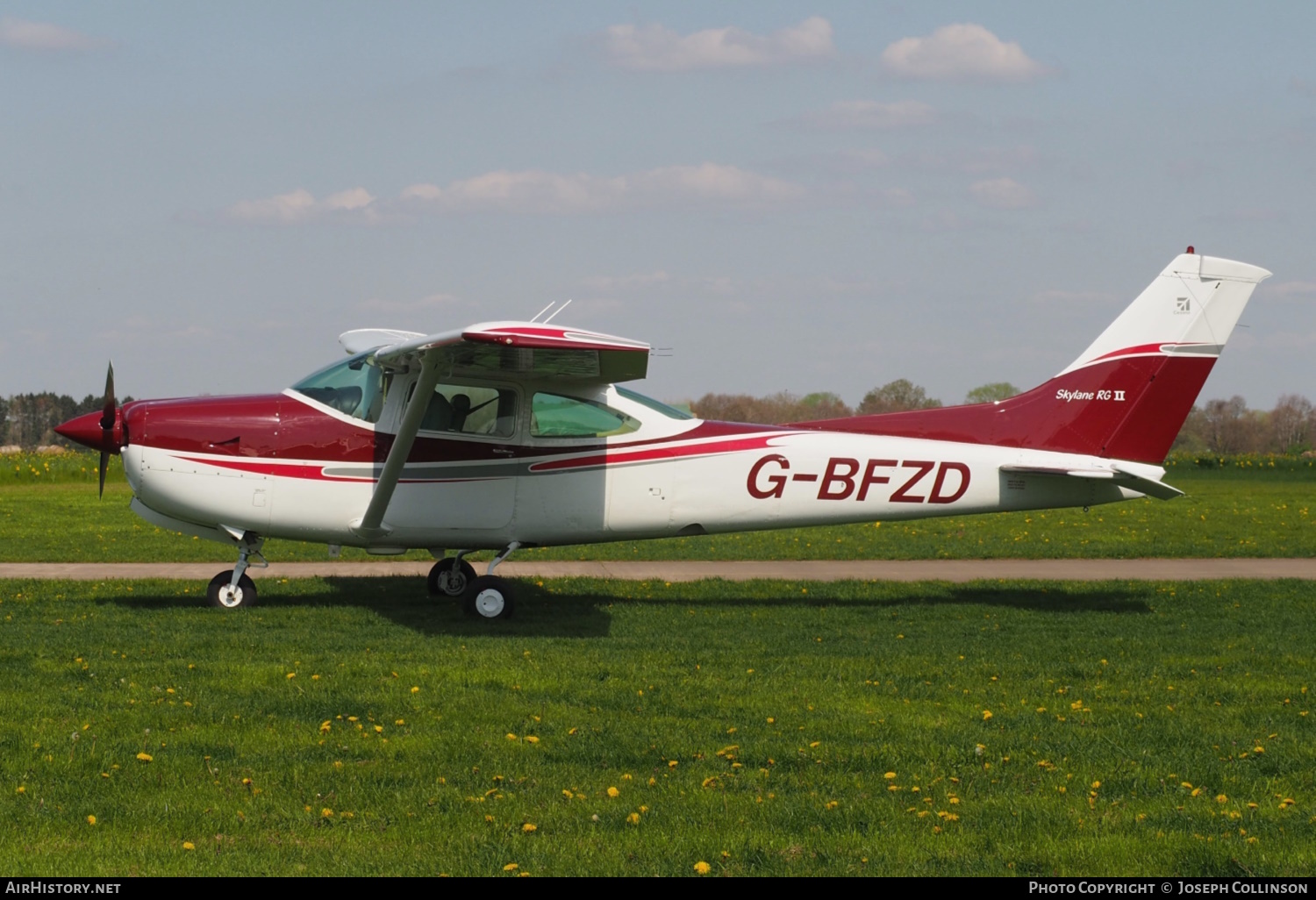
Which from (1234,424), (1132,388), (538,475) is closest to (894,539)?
(1132,388)

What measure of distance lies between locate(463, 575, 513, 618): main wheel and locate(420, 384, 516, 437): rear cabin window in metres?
1.46

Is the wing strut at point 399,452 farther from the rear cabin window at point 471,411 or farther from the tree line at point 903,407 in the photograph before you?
the tree line at point 903,407

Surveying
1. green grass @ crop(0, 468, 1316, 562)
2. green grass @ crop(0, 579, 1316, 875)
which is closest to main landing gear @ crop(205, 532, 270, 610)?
green grass @ crop(0, 579, 1316, 875)

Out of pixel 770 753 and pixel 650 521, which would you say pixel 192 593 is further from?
pixel 770 753

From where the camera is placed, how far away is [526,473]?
12344mm

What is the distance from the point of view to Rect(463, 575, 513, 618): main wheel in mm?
12016

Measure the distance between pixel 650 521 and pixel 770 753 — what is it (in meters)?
6.09

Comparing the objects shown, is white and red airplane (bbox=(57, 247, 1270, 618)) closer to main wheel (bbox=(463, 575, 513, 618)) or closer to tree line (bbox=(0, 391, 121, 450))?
main wheel (bbox=(463, 575, 513, 618))

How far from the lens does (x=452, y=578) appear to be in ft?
44.6

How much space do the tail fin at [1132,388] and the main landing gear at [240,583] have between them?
570 cm

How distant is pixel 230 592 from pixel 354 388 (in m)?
2.31

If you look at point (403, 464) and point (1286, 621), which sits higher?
point (403, 464)

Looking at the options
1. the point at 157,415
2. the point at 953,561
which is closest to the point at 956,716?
the point at 157,415

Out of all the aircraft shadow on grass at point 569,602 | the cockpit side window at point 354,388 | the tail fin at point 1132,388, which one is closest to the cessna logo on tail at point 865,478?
the tail fin at point 1132,388
